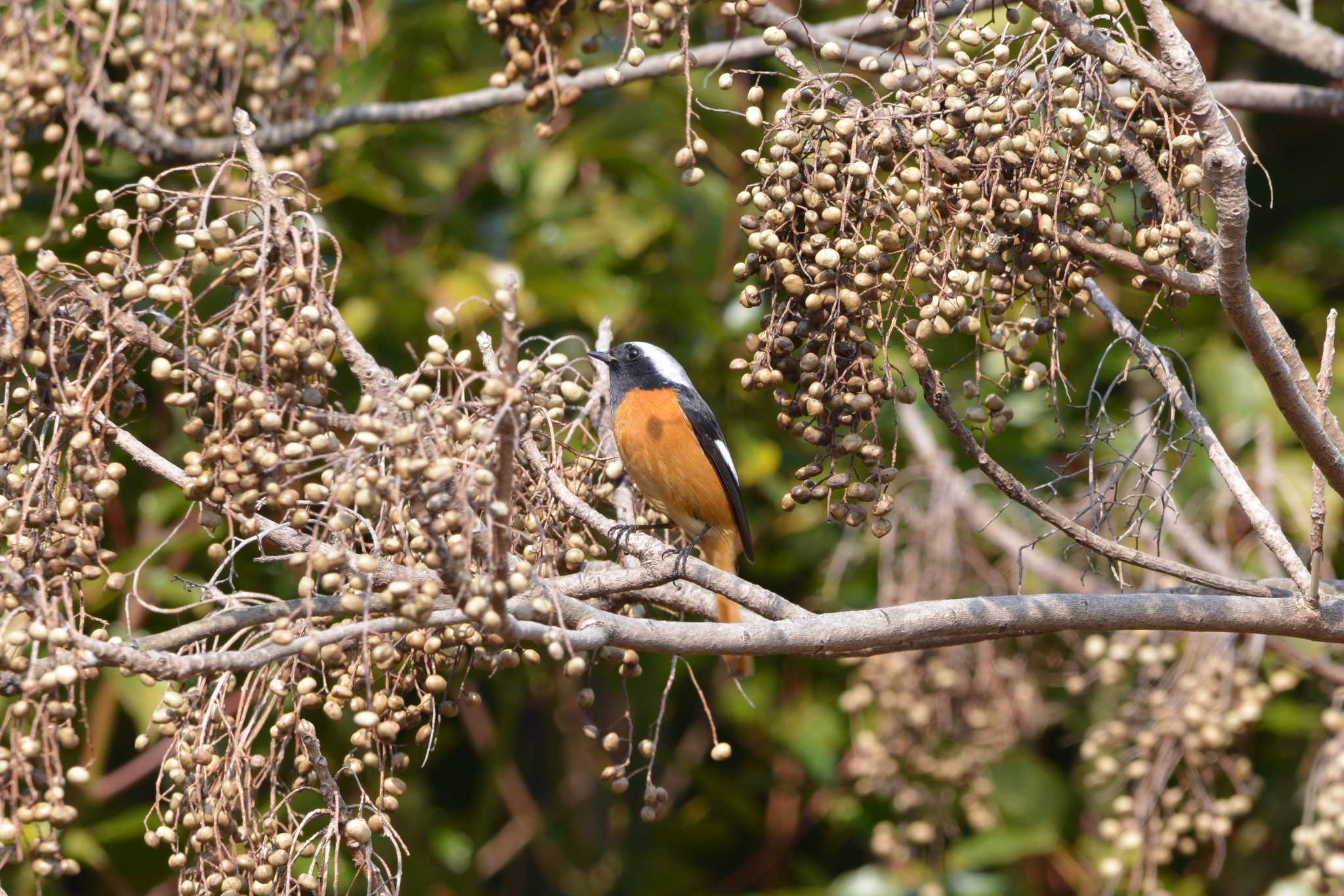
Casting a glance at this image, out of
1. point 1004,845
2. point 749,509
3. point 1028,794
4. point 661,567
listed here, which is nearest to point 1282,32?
point 749,509

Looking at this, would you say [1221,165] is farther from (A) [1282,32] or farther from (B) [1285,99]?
(A) [1282,32]

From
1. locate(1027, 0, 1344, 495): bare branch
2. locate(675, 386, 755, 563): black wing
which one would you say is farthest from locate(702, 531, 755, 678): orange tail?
locate(1027, 0, 1344, 495): bare branch

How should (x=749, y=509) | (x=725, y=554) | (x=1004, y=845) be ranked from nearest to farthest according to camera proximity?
(x=725, y=554)
(x=1004, y=845)
(x=749, y=509)

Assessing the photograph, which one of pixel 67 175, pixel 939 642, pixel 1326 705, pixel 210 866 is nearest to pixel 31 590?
pixel 210 866

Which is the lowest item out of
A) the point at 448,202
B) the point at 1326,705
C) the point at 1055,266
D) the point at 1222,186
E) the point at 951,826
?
the point at 951,826

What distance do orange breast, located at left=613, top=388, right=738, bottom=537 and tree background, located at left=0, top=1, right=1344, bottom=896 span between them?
31.5 inches

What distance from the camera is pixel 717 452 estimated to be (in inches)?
161

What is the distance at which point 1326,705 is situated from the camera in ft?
17.2

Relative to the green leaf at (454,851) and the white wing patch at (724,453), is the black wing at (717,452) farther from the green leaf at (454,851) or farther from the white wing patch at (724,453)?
the green leaf at (454,851)

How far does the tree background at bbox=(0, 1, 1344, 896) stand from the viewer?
489 centimetres

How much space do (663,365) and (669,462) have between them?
0.48 meters

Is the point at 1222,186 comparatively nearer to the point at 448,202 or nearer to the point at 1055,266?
the point at 1055,266

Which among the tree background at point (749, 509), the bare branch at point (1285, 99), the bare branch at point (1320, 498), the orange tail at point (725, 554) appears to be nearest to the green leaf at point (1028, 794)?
the tree background at point (749, 509)

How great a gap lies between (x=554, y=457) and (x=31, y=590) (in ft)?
3.51
